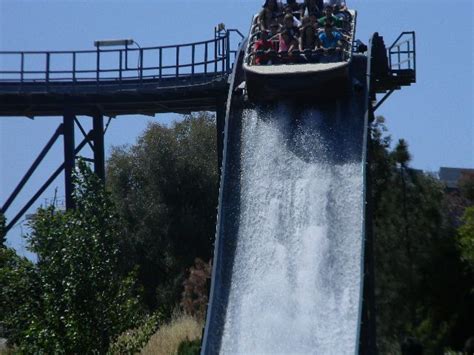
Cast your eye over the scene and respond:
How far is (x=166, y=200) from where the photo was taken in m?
41.7

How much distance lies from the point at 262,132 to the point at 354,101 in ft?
5.97

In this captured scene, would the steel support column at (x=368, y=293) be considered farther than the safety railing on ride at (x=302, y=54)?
No

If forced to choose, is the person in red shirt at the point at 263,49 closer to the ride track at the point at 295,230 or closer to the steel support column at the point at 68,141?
the ride track at the point at 295,230

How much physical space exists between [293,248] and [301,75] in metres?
3.78

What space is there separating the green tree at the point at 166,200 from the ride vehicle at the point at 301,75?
16191 millimetres

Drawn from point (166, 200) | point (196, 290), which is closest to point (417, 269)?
point (196, 290)

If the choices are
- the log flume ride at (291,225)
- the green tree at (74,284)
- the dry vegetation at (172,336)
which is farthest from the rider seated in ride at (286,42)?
the dry vegetation at (172,336)

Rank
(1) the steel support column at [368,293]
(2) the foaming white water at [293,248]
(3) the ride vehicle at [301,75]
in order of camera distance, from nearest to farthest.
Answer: (2) the foaming white water at [293,248]
(1) the steel support column at [368,293]
(3) the ride vehicle at [301,75]

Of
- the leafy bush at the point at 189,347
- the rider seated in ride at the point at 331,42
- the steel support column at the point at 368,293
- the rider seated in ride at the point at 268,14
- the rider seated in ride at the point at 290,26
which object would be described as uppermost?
the rider seated in ride at the point at 268,14

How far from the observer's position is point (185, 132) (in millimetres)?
44469

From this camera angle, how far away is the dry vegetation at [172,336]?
27109 millimetres

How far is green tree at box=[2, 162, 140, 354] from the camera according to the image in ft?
67.6

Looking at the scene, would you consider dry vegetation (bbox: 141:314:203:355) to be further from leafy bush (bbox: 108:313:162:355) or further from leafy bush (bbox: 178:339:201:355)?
leafy bush (bbox: 108:313:162:355)

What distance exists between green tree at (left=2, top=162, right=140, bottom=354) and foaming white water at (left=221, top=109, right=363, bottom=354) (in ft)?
7.09
